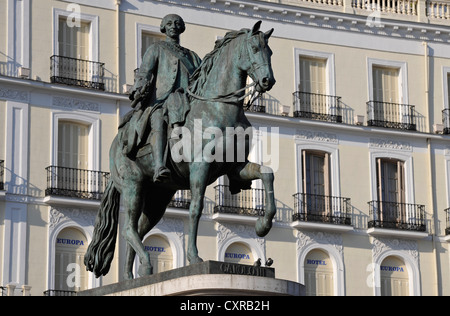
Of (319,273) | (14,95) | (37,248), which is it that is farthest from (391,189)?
(14,95)

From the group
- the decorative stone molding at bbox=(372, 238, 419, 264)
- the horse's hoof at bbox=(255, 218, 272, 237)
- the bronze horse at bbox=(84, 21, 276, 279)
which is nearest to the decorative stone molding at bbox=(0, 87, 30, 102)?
the decorative stone molding at bbox=(372, 238, 419, 264)

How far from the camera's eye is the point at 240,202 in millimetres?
37938

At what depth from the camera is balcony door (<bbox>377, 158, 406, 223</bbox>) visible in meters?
40.2

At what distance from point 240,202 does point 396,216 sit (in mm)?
5465

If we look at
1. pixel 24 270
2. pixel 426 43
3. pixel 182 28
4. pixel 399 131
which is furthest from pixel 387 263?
pixel 182 28

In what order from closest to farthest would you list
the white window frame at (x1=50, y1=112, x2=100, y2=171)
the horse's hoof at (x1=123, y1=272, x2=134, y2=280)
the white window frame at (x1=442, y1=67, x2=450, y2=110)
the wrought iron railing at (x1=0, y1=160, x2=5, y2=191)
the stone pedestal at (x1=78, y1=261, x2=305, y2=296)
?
the stone pedestal at (x1=78, y1=261, x2=305, y2=296)
the horse's hoof at (x1=123, y1=272, x2=134, y2=280)
the wrought iron railing at (x1=0, y1=160, x2=5, y2=191)
the white window frame at (x1=50, y1=112, x2=100, y2=171)
the white window frame at (x1=442, y1=67, x2=450, y2=110)

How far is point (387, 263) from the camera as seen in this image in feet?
132

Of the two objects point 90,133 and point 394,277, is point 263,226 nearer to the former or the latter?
point 90,133

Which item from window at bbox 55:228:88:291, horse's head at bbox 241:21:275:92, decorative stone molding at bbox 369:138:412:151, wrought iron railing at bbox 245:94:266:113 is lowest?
horse's head at bbox 241:21:275:92

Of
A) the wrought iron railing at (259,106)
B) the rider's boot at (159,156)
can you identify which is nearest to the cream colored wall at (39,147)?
the wrought iron railing at (259,106)

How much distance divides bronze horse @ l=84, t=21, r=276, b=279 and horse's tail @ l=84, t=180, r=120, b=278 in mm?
411

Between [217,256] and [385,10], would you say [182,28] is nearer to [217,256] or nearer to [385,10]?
[217,256]

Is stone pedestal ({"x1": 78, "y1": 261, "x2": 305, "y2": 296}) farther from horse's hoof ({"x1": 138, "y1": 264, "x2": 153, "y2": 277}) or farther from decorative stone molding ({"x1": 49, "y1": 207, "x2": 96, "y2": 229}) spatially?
decorative stone molding ({"x1": 49, "y1": 207, "x2": 96, "y2": 229})

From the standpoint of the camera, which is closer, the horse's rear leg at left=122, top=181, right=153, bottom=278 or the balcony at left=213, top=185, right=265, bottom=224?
the horse's rear leg at left=122, top=181, right=153, bottom=278
